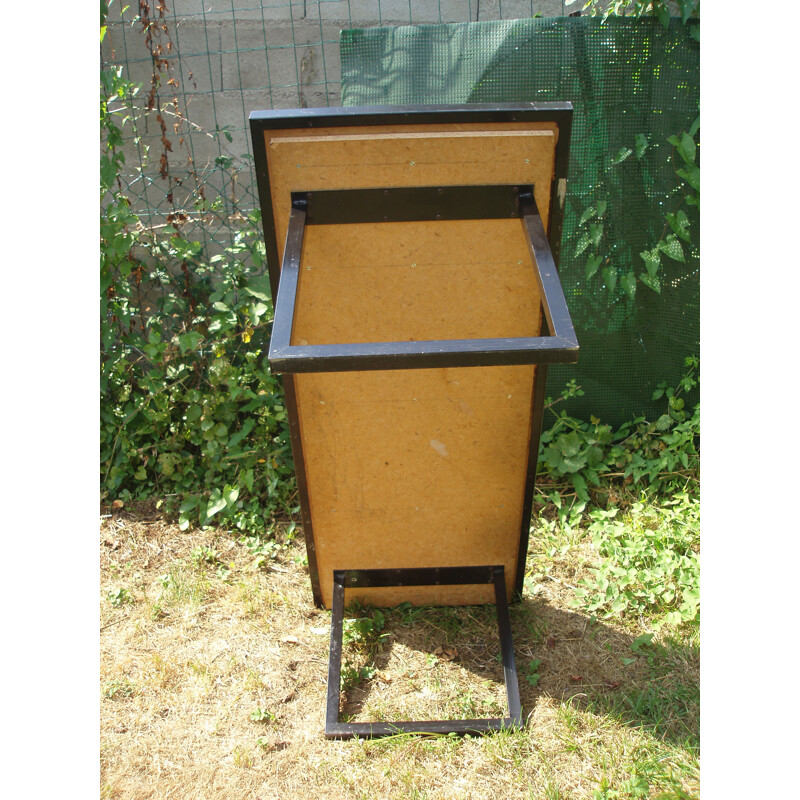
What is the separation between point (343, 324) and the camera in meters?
1.89

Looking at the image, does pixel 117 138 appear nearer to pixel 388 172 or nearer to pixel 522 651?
pixel 388 172

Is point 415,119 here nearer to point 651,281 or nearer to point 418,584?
point 418,584

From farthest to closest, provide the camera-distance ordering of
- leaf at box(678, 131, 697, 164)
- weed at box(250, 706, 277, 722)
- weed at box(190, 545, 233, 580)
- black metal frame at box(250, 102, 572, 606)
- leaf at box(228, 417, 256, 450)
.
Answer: leaf at box(228, 417, 256, 450), leaf at box(678, 131, 697, 164), weed at box(190, 545, 233, 580), weed at box(250, 706, 277, 722), black metal frame at box(250, 102, 572, 606)

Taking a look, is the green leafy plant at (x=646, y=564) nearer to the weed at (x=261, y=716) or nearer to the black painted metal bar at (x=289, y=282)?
the weed at (x=261, y=716)

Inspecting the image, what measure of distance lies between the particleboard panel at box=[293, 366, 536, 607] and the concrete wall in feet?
5.33

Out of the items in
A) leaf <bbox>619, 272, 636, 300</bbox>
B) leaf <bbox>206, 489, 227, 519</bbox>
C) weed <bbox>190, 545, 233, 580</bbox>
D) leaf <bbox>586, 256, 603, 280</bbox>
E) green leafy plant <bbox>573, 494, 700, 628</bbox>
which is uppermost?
leaf <bbox>586, 256, 603, 280</bbox>

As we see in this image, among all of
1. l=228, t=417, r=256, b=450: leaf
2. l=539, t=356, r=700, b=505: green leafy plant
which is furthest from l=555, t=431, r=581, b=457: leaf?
l=228, t=417, r=256, b=450: leaf

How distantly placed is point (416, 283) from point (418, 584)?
3.33ft

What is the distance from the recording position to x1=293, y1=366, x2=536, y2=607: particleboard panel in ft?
6.57

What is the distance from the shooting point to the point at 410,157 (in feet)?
5.42

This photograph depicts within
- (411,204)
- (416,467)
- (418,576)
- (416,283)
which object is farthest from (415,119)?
(418,576)

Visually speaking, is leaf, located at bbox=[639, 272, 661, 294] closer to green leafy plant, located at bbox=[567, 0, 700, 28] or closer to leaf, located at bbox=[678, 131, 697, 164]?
leaf, located at bbox=[678, 131, 697, 164]

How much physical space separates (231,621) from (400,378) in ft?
3.47

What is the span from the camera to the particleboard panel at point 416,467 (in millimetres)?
2004
